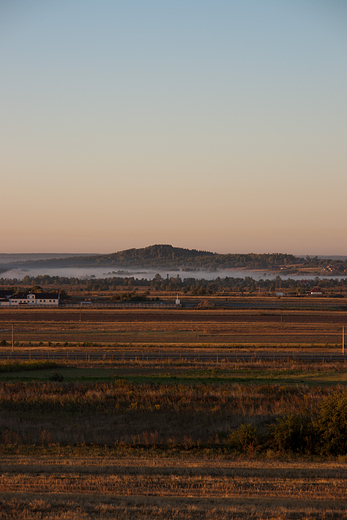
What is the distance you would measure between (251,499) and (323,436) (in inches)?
310

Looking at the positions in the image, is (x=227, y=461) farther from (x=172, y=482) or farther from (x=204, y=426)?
(x=204, y=426)

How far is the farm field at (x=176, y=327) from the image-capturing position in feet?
185

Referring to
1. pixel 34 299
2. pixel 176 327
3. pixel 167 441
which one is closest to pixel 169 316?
pixel 176 327

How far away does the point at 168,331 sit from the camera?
6462 cm

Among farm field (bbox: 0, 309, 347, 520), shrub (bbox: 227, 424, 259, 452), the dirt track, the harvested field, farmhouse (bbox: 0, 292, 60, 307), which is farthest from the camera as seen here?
farmhouse (bbox: 0, 292, 60, 307)

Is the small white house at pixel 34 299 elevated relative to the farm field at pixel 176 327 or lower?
elevated

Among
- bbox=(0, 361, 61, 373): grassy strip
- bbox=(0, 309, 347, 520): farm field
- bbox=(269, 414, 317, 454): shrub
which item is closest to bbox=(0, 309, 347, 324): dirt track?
bbox=(0, 309, 347, 520): farm field

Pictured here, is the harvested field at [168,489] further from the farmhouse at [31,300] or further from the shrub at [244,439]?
the farmhouse at [31,300]

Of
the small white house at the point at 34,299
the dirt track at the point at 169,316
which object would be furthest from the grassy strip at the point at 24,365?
the small white house at the point at 34,299

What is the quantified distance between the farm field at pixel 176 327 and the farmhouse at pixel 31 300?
510 inches

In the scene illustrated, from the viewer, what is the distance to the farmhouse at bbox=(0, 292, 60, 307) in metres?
105

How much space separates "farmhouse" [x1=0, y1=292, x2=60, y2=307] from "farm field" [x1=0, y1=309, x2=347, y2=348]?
510 inches

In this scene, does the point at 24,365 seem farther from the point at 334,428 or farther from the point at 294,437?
the point at 334,428

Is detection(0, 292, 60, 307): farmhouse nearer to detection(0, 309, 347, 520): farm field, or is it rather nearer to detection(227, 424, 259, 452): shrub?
detection(0, 309, 347, 520): farm field
